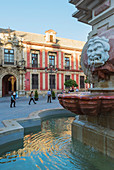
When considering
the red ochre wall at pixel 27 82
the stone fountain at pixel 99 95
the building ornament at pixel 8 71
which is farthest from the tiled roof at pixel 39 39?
the stone fountain at pixel 99 95

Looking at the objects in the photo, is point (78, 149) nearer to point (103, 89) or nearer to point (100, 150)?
point (100, 150)

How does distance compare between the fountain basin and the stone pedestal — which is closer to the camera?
the fountain basin

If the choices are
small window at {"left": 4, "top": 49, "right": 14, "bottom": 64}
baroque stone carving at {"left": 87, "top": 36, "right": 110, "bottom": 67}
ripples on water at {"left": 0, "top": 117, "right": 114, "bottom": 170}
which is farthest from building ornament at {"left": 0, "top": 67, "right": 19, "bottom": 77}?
baroque stone carving at {"left": 87, "top": 36, "right": 110, "bottom": 67}

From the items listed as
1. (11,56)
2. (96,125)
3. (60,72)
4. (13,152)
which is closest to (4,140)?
(13,152)

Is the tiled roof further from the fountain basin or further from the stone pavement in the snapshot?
the fountain basin

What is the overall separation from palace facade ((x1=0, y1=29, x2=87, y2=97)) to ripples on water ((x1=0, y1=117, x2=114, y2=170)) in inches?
637

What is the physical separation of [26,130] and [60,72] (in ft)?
67.8

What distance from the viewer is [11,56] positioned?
2138 centimetres

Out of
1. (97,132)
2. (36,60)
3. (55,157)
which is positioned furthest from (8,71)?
(97,132)

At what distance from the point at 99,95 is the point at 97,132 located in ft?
2.82

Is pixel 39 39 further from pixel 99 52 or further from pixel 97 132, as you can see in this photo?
pixel 97 132

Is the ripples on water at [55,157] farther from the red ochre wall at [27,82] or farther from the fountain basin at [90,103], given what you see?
the red ochre wall at [27,82]

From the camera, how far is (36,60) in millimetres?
23344

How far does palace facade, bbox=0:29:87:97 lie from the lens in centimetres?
2097
